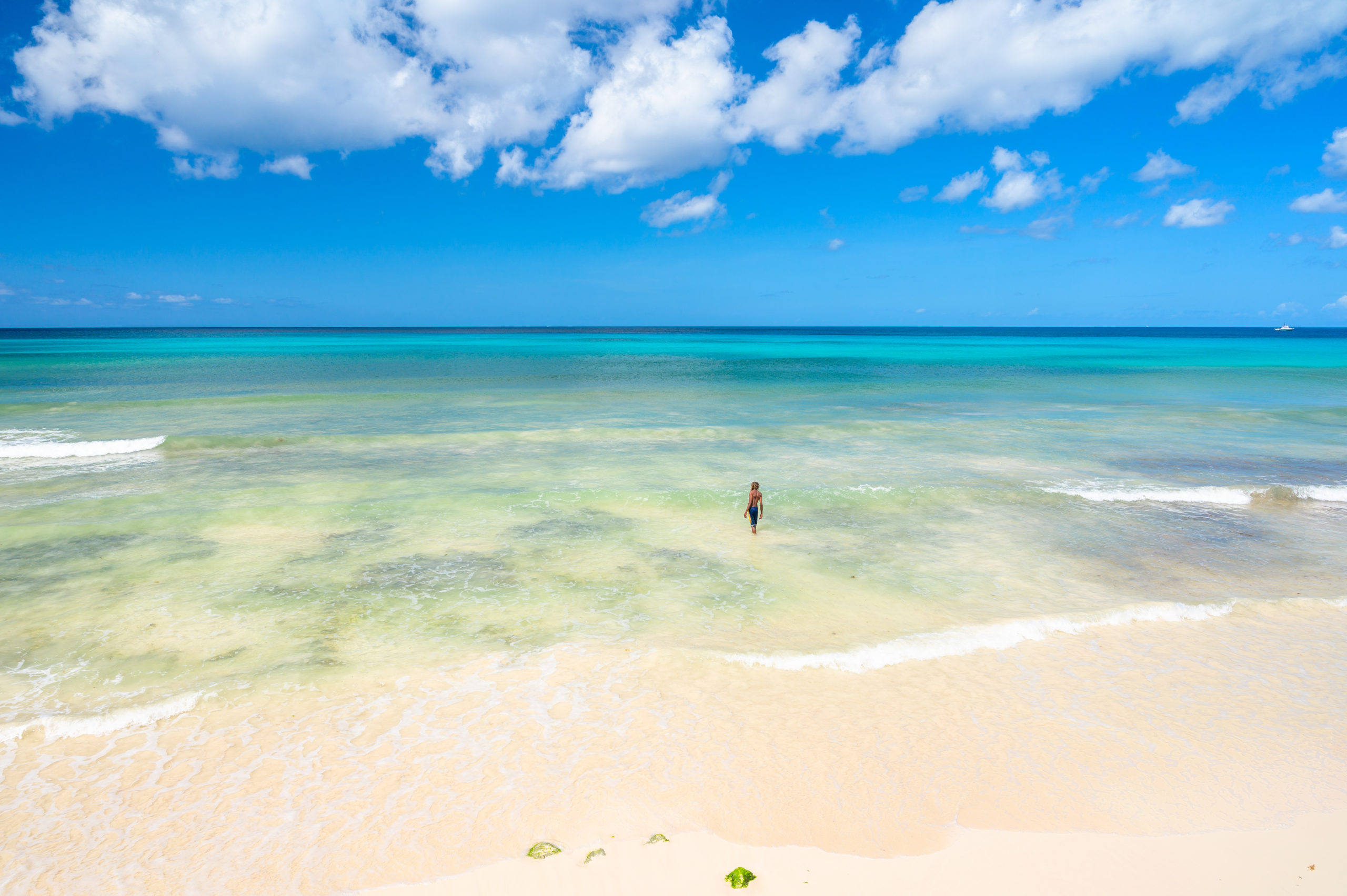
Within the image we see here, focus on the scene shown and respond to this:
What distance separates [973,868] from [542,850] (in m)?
3.17

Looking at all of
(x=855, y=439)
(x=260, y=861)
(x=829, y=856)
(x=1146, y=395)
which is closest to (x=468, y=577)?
(x=260, y=861)

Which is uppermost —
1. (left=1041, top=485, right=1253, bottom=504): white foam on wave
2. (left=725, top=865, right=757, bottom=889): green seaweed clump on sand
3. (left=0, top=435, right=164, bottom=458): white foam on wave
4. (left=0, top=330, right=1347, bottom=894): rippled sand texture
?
(left=0, top=435, right=164, bottom=458): white foam on wave

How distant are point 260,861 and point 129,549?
941 centimetres

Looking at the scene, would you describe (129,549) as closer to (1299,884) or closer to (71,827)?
(71,827)

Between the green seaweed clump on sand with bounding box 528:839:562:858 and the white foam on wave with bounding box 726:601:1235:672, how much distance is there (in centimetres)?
329

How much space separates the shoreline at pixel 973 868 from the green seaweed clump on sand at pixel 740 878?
5 centimetres

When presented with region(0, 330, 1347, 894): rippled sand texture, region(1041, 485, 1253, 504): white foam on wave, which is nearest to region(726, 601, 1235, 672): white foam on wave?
region(0, 330, 1347, 894): rippled sand texture

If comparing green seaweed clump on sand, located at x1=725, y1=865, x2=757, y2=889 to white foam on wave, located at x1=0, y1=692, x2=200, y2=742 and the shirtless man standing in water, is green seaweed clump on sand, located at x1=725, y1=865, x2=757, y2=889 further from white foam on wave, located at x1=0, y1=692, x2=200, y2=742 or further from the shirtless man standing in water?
the shirtless man standing in water

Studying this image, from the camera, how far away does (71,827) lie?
5.33 m

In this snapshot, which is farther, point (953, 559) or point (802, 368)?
point (802, 368)

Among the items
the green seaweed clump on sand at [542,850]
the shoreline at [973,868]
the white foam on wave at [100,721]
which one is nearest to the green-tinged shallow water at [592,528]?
the white foam on wave at [100,721]

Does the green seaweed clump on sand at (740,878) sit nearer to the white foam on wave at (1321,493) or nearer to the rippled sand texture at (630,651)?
Answer: the rippled sand texture at (630,651)

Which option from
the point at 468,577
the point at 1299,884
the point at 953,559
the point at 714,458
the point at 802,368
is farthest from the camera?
the point at 802,368

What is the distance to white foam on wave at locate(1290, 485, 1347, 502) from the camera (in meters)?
15.3
